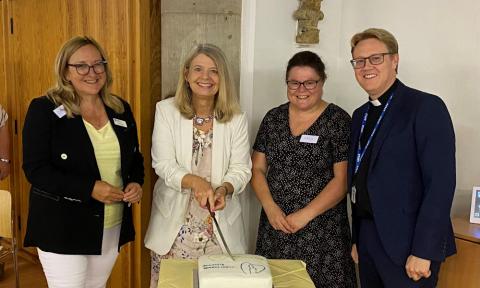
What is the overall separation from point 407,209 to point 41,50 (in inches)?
111

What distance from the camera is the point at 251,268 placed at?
1.26 meters

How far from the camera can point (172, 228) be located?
80.0 inches

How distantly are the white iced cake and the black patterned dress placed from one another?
3.08ft

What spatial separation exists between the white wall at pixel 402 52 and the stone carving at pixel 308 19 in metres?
0.05

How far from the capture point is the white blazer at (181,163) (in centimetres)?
202

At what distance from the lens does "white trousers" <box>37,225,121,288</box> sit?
1816 mm

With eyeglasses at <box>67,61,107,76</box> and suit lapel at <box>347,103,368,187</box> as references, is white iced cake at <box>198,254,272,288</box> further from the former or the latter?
eyeglasses at <box>67,61,107,76</box>

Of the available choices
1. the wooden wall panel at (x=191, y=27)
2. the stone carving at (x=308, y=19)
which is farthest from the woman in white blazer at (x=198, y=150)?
the stone carving at (x=308, y=19)

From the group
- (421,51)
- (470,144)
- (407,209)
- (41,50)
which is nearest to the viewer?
(407,209)

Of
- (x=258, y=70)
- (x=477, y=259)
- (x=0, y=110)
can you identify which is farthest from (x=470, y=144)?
(x=0, y=110)

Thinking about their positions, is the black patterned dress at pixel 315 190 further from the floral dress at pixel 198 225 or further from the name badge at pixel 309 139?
the floral dress at pixel 198 225

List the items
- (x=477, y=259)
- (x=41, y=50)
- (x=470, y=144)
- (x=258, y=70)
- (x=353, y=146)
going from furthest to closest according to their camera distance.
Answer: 1. (x=41, y=50)
2. (x=258, y=70)
3. (x=470, y=144)
4. (x=353, y=146)
5. (x=477, y=259)

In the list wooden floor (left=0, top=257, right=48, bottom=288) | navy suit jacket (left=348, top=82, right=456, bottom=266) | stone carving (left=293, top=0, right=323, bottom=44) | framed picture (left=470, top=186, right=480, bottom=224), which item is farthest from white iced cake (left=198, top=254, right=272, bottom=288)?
wooden floor (left=0, top=257, right=48, bottom=288)

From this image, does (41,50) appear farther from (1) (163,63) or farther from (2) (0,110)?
(1) (163,63)
